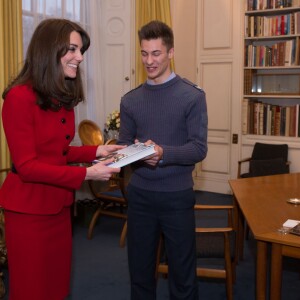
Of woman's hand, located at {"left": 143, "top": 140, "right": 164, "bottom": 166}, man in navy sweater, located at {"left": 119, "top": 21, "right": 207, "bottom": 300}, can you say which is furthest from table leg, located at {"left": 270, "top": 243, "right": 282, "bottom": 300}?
woman's hand, located at {"left": 143, "top": 140, "right": 164, "bottom": 166}

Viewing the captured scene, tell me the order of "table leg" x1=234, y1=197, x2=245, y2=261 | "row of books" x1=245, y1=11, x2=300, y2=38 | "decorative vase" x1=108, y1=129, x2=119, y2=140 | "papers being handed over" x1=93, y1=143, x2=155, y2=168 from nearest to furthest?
"papers being handed over" x1=93, y1=143, x2=155, y2=168 → "table leg" x1=234, y1=197, x2=245, y2=261 → "decorative vase" x1=108, y1=129, x2=119, y2=140 → "row of books" x1=245, y1=11, x2=300, y2=38

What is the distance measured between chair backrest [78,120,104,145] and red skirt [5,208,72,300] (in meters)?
2.85

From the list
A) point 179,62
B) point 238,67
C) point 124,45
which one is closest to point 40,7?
point 124,45

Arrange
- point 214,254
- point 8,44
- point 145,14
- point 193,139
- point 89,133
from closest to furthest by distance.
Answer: point 193,139, point 214,254, point 8,44, point 89,133, point 145,14

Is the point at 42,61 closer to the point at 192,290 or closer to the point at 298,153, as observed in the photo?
the point at 192,290

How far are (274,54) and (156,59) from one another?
360cm

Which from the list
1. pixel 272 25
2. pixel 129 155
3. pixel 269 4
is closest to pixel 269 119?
pixel 272 25

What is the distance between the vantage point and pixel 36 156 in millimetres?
1594

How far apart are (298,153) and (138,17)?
2589mm

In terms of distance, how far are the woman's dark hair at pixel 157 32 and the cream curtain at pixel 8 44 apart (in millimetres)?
1993

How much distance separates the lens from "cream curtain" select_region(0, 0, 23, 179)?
3.79 m

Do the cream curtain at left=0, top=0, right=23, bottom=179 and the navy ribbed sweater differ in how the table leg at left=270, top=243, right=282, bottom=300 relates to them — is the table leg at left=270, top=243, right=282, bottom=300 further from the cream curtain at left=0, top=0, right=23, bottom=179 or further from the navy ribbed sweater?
the cream curtain at left=0, top=0, right=23, bottom=179

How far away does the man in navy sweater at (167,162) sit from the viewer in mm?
2074

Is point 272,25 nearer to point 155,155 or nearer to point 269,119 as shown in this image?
point 269,119
